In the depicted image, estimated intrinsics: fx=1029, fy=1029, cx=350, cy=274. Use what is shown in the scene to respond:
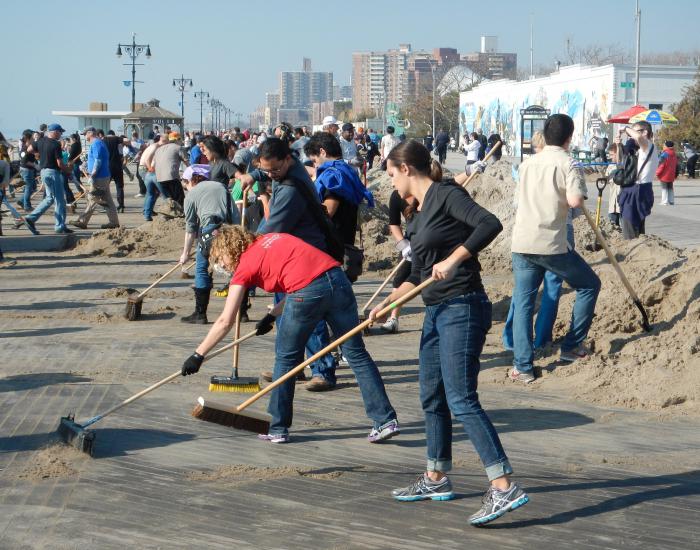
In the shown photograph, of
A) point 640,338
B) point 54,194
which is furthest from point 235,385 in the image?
point 54,194

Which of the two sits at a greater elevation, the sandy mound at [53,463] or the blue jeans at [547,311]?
the blue jeans at [547,311]

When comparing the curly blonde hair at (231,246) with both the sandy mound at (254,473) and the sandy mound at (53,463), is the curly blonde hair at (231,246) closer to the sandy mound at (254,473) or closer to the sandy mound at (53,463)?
the sandy mound at (254,473)

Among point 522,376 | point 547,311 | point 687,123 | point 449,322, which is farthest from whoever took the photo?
point 687,123

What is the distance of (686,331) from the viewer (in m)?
7.91

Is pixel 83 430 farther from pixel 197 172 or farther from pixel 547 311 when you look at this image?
pixel 197 172

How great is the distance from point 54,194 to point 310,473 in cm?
1381

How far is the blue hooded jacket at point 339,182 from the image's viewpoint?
25.2ft

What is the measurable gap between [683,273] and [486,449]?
499cm

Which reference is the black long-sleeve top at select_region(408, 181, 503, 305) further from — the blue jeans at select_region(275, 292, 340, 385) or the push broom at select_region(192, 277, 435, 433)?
the blue jeans at select_region(275, 292, 340, 385)

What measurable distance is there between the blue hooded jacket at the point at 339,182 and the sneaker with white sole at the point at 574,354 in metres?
2.08

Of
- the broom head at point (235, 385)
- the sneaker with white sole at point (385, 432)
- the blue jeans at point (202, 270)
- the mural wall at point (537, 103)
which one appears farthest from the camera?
the mural wall at point (537, 103)

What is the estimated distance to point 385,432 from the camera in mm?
6312

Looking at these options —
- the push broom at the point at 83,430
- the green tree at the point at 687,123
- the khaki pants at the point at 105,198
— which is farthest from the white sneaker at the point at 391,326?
the green tree at the point at 687,123

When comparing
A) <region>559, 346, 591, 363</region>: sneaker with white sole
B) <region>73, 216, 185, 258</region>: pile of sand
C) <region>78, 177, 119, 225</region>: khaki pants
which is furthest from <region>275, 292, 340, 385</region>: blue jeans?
<region>78, 177, 119, 225</region>: khaki pants
